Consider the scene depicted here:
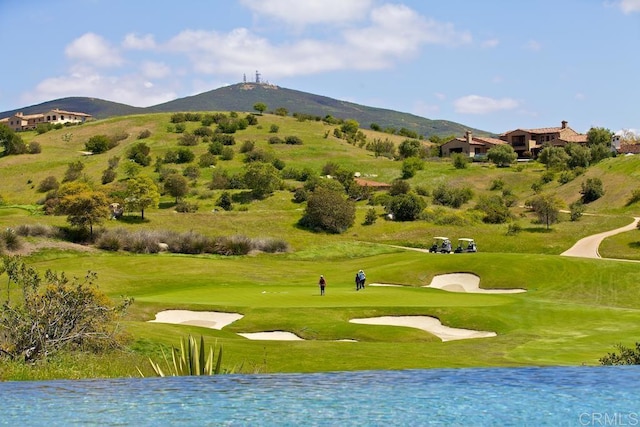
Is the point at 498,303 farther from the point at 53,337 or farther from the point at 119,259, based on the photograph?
the point at 119,259

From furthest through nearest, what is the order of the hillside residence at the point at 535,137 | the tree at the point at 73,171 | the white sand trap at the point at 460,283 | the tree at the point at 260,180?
1. the hillside residence at the point at 535,137
2. the tree at the point at 73,171
3. the tree at the point at 260,180
4. the white sand trap at the point at 460,283

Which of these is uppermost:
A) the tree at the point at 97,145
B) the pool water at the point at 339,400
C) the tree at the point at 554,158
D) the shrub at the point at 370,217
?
the tree at the point at 97,145

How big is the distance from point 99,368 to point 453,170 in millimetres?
98931

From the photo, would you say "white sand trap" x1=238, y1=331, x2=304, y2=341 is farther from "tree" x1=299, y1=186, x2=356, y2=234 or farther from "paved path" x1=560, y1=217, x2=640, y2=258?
"tree" x1=299, y1=186, x2=356, y2=234

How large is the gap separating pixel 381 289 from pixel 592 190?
54741 mm

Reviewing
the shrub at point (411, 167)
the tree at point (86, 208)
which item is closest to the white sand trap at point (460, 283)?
the tree at point (86, 208)

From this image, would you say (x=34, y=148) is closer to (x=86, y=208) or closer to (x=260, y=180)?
(x=260, y=180)

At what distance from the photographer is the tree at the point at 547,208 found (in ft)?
240

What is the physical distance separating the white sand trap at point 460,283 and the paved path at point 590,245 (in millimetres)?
13746

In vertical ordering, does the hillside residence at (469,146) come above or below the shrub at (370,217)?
above

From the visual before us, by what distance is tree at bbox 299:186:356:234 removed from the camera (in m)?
74.8

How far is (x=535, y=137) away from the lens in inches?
5866

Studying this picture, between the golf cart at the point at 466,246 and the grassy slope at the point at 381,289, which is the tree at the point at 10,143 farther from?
the golf cart at the point at 466,246

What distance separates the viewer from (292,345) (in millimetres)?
25375
